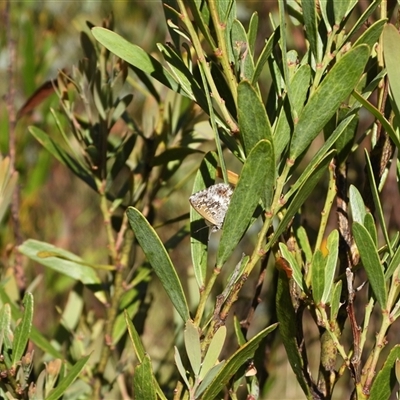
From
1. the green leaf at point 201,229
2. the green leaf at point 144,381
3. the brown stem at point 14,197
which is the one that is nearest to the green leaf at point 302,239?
the green leaf at point 201,229

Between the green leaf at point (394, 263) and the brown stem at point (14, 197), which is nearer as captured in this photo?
the green leaf at point (394, 263)

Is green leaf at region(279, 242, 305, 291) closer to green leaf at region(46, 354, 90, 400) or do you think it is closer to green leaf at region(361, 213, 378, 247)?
green leaf at region(361, 213, 378, 247)

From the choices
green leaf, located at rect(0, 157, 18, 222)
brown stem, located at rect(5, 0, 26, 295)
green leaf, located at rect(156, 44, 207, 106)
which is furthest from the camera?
brown stem, located at rect(5, 0, 26, 295)

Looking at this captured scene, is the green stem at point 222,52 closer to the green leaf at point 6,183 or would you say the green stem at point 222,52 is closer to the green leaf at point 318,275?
the green leaf at point 318,275

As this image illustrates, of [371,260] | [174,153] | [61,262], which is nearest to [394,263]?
[371,260]

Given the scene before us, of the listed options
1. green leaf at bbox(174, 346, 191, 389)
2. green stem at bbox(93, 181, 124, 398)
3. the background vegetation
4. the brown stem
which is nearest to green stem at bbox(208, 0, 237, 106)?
the background vegetation

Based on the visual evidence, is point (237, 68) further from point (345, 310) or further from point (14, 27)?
point (14, 27)
